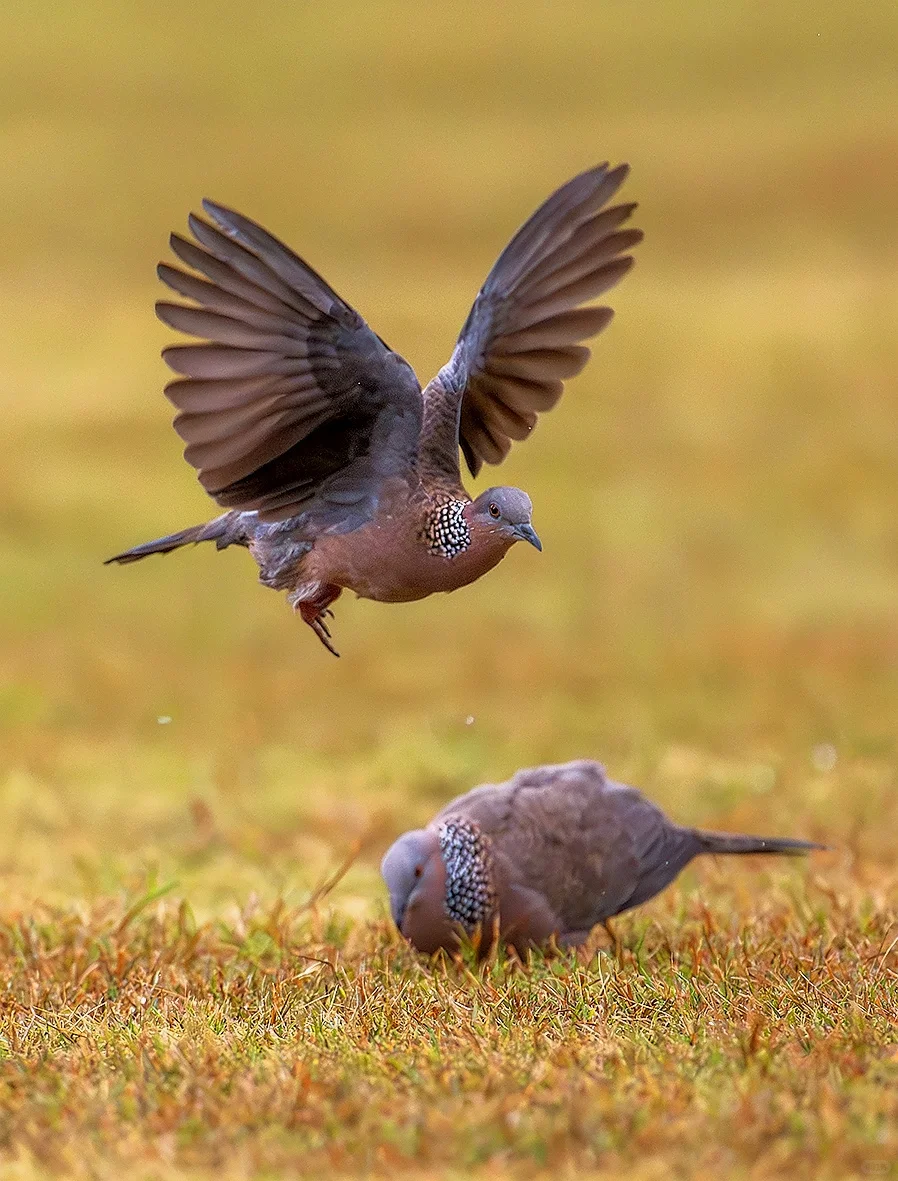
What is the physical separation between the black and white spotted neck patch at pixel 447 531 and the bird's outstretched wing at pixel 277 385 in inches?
7.7

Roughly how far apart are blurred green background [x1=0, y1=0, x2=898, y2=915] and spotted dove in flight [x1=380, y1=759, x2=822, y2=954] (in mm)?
1145

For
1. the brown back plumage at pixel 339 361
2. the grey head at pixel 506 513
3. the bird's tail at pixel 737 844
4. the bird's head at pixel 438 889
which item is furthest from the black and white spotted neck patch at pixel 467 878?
the grey head at pixel 506 513

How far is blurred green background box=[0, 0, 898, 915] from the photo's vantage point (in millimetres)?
8719

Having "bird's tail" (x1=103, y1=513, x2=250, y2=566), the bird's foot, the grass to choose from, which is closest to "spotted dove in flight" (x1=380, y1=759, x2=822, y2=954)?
the grass

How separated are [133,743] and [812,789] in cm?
340

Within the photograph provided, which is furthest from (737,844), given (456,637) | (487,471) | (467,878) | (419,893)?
(487,471)

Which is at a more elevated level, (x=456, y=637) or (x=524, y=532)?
(x=524, y=532)

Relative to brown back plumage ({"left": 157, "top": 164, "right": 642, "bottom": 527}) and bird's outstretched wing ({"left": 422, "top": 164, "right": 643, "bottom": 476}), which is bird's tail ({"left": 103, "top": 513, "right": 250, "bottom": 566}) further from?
bird's outstretched wing ({"left": 422, "top": 164, "right": 643, "bottom": 476})

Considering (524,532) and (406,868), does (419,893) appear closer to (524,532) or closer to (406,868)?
(406,868)

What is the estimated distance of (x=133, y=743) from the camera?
9.41m

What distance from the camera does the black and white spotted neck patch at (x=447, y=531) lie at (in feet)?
14.5

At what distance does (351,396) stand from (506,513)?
1.68 ft

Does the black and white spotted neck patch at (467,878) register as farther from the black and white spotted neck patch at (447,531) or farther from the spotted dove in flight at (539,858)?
the black and white spotted neck patch at (447,531)

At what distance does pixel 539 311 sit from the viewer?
4828 mm
